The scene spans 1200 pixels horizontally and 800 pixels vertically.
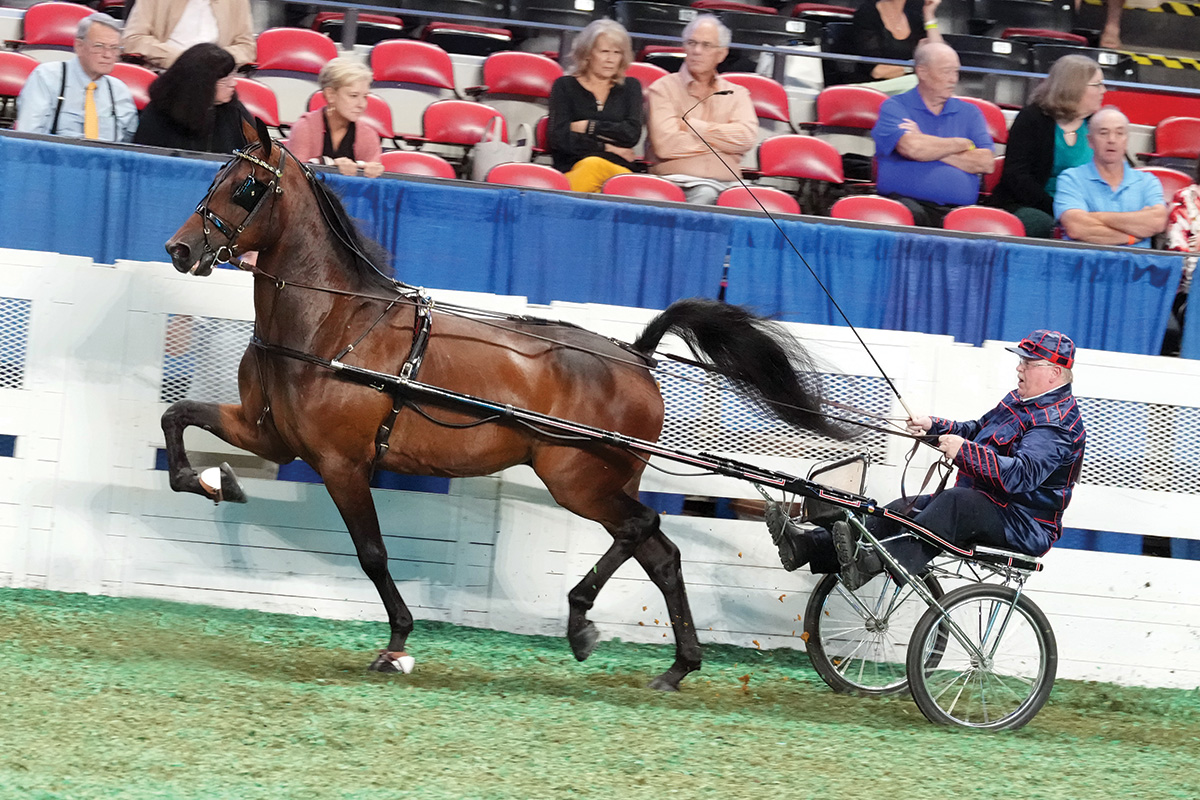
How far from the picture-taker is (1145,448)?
19.9 feet

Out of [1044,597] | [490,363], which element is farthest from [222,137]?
[1044,597]

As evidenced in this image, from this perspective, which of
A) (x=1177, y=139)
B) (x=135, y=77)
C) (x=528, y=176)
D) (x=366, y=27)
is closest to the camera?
(x=528, y=176)

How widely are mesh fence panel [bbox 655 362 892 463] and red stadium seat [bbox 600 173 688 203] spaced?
1.22 metres

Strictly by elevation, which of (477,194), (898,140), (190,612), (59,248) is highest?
(898,140)

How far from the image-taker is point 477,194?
237 inches

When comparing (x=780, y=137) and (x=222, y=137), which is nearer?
(x=222, y=137)

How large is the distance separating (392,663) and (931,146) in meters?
4.53

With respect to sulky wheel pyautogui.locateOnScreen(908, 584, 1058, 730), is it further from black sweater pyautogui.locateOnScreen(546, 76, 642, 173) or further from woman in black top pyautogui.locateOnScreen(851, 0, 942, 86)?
woman in black top pyautogui.locateOnScreen(851, 0, 942, 86)

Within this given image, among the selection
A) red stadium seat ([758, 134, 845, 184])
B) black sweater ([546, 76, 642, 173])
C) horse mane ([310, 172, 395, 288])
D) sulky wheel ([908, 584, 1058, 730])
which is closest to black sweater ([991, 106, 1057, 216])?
red stadium seat ([758, 134, 845, 184])

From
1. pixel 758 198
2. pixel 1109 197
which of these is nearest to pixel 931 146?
pixel 1109 197

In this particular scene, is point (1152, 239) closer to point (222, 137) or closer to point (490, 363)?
point (490, 363)

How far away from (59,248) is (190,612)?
5.96 feet

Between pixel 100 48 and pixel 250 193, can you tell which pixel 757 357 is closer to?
pixel 250 193

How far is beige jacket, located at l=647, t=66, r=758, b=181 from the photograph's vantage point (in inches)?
290
